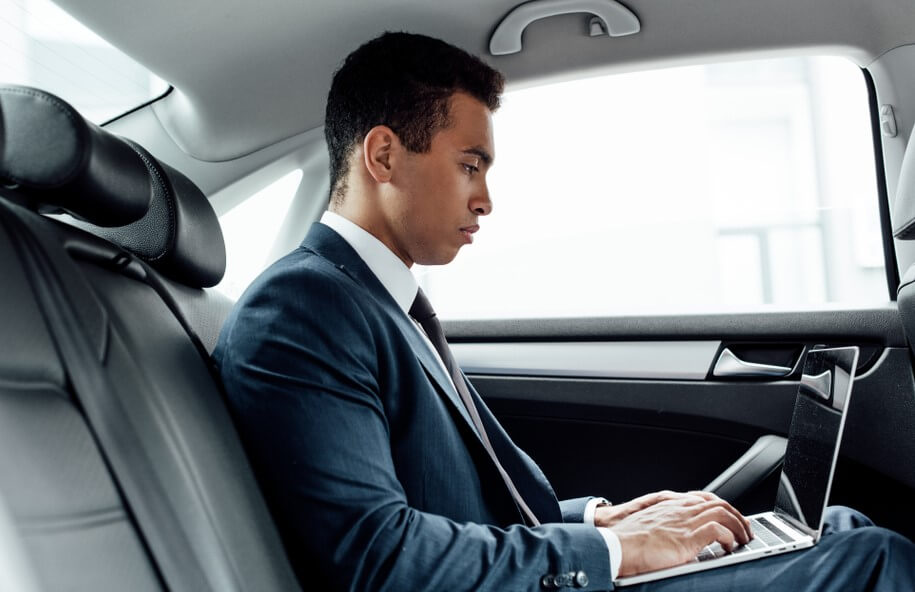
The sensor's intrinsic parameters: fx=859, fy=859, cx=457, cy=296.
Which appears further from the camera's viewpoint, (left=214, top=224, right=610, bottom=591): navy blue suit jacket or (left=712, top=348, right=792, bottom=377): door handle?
(left=712, top=348, right=792, bottom=377): door handle

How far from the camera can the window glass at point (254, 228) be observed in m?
1.95

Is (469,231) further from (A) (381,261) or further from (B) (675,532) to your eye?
(B) (675,532)

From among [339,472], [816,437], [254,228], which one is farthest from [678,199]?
[339,472]

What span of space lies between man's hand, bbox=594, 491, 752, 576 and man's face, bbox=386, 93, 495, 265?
0.51 m

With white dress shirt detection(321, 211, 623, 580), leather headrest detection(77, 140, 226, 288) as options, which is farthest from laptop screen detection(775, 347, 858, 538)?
leather headrest detection(77, 140, 226, 288)

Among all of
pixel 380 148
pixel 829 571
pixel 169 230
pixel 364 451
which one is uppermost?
pixel 380 148

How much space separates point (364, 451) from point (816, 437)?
0.77 m

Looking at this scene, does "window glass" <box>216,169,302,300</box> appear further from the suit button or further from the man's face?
the suit button

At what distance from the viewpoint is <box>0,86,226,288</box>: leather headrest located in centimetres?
93

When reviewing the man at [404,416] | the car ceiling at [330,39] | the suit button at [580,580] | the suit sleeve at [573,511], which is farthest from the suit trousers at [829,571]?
the car ceiling at [330,39]

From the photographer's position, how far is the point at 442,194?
1.36 m

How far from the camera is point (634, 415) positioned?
200 cm

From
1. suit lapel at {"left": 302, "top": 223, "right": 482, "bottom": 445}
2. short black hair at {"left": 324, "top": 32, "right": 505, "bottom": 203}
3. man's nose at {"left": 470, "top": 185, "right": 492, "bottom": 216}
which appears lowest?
suit lapel at {"left": 302, "top": 223, "right": 482, "bottom": 445}

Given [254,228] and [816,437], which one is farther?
[254,228]
